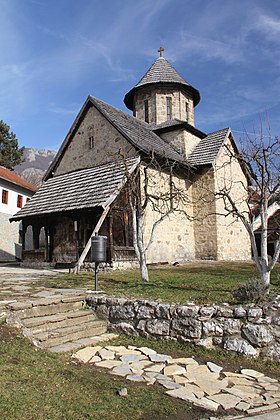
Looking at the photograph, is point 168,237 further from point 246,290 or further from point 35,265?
point 246,290

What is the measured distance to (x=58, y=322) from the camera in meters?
6.21

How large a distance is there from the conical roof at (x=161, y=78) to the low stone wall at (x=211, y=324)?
65.5 feet

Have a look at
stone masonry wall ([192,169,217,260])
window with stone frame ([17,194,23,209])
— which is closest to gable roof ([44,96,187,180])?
stone masonry wall ([192,169,217,260])

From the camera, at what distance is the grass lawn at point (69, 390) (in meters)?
3.50

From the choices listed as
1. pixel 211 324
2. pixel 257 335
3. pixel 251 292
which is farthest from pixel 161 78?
pixel 257 335

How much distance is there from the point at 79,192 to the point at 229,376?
12.4m

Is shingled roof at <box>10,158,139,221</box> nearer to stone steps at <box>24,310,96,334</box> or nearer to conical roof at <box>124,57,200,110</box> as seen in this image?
stone steps at <box>24,310,96,334</box>

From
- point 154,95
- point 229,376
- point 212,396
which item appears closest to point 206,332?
point 229,376

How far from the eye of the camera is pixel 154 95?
77.8ft

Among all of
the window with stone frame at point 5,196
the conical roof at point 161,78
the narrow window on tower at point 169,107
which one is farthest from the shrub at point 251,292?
the window with stone frame at point 5,196

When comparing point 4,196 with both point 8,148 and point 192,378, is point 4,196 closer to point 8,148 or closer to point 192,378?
point 8,148

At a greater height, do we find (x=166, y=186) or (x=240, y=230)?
(x=166, y=186)

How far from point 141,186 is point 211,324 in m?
10.8

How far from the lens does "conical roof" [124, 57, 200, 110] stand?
2358cm
